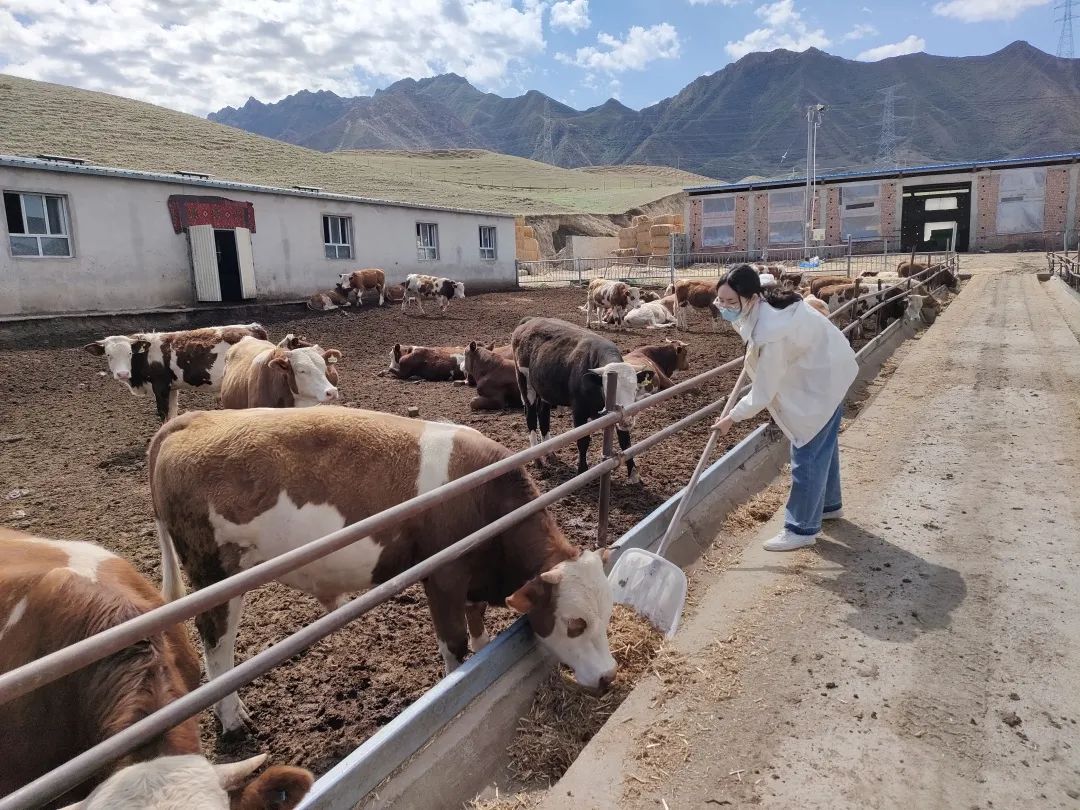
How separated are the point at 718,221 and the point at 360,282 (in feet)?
107

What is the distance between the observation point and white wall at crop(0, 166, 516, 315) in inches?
625

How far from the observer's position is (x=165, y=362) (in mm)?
9211

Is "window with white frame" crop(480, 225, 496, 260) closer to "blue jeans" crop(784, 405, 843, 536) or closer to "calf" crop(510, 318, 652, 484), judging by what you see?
"calf" crop(510, 318, 652, 484)

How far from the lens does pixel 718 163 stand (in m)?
190

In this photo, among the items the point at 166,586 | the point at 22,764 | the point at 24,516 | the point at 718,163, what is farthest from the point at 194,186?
the point at 718,163

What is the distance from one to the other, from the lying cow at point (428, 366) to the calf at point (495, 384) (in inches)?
78.5

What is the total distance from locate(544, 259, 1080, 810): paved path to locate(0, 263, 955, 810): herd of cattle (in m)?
0.54

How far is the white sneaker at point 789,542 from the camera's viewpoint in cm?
458

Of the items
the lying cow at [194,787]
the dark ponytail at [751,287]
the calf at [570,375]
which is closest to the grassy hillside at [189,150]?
the calf at [570,375]

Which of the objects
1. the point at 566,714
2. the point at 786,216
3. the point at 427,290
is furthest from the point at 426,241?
the point at 786,216

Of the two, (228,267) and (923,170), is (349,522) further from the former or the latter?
(923,170)

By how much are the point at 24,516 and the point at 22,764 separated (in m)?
4.76

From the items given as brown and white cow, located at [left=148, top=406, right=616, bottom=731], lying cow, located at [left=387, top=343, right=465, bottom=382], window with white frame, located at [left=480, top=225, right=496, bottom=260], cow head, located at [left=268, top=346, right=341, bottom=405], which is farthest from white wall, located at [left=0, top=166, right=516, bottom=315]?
brown and white cow, located at [left=148, top=406, right=616, bottom=731]

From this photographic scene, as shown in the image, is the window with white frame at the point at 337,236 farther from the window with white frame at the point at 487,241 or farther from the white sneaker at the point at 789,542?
the white sneaker at the point at 789,542
